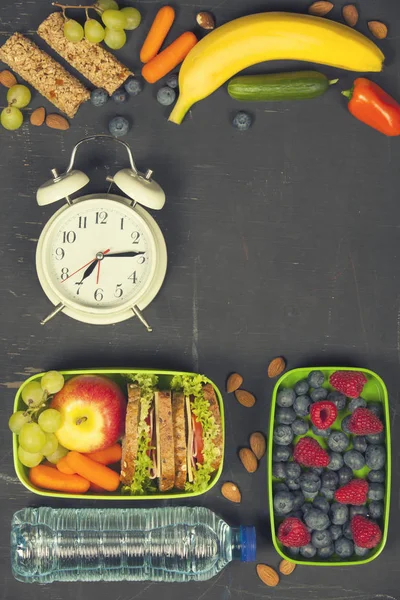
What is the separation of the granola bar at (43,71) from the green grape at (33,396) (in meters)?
0.71

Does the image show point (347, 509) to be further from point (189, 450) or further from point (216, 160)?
point (216, 160)

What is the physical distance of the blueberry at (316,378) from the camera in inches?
72.4

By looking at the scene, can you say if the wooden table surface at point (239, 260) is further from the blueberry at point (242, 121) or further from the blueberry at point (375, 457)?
the blueberry at point (375, 457)

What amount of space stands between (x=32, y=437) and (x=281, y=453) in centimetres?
61

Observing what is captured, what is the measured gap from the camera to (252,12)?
1.90 meters

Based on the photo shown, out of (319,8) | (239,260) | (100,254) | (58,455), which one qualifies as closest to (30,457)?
(58,455)

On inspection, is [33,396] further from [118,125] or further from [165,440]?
[118,125]

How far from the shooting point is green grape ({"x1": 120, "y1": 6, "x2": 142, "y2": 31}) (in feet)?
6.09

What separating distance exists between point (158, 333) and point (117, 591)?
0.68 m

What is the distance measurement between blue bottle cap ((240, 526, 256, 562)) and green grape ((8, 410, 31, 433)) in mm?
612

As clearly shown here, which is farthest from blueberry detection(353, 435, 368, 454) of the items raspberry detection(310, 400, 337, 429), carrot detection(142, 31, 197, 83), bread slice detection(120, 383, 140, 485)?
carrot detection(142, 31, 197, 83)

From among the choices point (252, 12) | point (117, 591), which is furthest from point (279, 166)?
point (117, 591)

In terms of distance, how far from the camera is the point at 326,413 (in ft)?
5.88

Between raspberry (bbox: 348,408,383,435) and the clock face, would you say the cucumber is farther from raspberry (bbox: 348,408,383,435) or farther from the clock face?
raspberry (bbox: 348,408,383,435)
